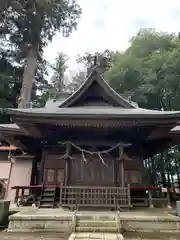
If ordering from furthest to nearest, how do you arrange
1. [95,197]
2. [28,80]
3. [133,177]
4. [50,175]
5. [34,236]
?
[28,80], [50,175], [133,177], [95,197], [34,236]

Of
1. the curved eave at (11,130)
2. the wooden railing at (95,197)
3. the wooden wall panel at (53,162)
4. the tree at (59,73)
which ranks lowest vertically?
the wooden railing at (95,197)

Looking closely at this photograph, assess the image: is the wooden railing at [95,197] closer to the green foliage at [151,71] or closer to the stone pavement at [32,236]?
the stone pavement at [32,236]

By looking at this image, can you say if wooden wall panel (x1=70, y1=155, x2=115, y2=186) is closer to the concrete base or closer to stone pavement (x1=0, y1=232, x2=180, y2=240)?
the concrete base

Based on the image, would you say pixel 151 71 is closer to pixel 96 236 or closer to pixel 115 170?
pixel 115 170

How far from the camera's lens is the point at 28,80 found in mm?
22688

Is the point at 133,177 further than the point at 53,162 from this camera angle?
No

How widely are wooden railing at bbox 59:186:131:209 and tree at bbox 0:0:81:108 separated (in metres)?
15.8

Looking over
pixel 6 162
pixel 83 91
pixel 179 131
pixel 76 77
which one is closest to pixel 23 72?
pixel 76 77

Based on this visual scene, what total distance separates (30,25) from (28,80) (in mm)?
6451

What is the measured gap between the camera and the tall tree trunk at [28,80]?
21250 mm

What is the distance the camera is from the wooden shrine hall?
7938 millimetres

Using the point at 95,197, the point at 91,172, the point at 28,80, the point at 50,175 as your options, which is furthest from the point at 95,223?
the point at 28,80

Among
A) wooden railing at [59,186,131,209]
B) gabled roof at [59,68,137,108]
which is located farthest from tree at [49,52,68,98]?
wooden railing at [59,186,131,209]

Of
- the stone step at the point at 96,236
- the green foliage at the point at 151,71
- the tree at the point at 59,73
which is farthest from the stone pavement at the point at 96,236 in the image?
the tree at the point at 59,73
